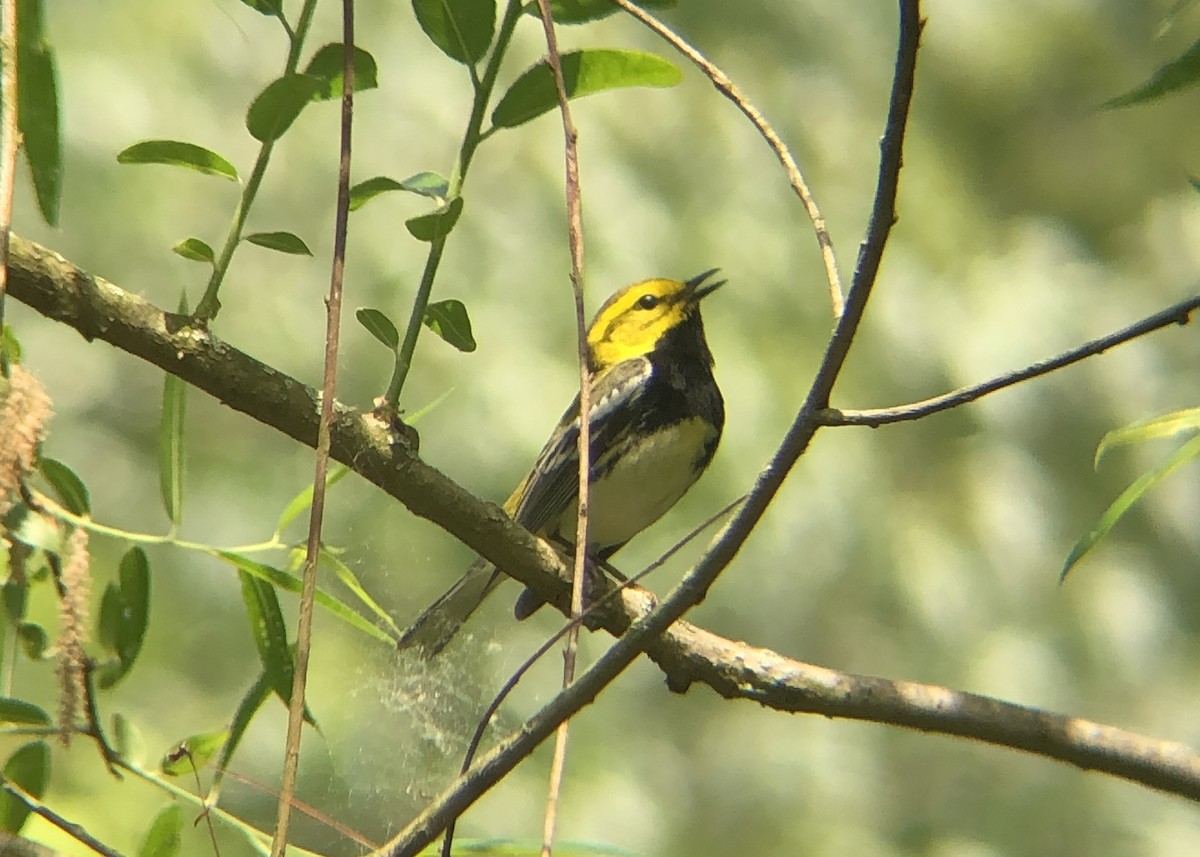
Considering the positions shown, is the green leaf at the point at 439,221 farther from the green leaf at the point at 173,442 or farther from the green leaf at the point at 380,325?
the green leaf at the point at 173,442

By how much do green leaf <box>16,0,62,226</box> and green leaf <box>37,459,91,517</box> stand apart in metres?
0.27

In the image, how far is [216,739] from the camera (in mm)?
1467

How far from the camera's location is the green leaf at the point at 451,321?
148 cm

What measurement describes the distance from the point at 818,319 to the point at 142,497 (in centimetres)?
268

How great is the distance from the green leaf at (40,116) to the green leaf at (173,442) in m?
0.28

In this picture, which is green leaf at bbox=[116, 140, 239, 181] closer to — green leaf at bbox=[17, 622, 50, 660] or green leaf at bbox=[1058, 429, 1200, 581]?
green leaf at bbox=[17, 622, 50, 660]

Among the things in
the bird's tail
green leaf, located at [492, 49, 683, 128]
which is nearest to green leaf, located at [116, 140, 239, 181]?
green leaf, located at [492, 49, 683, 128]

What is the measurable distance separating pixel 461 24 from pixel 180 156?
0.99 feet

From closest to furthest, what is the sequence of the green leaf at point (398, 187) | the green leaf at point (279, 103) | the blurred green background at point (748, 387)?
the green leaf at point (279, 103) → the green leaf at point (398, 187) → the blurred green background at point (748, 387)

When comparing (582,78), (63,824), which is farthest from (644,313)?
(63,824)

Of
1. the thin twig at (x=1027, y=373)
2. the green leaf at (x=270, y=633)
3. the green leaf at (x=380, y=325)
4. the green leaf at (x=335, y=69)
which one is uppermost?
the green leaf at (x=335, y=69)

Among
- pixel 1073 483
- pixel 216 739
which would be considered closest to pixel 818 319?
pixel 1073 483

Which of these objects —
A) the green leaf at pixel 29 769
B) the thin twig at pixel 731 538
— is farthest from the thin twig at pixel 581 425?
the green leaf at pixel 29 769

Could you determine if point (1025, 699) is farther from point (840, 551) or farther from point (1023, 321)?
point (1023, 321)
